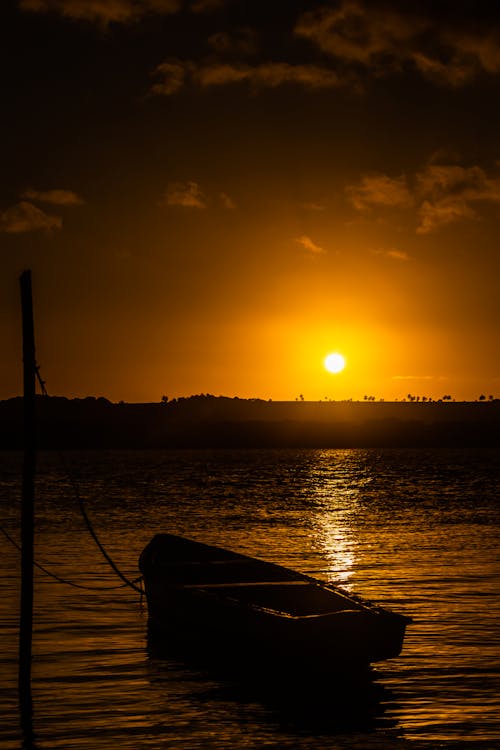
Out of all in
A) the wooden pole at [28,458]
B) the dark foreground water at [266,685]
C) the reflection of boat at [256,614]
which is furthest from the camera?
the wooden pole at [28,458]

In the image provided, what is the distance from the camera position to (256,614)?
71.2ft

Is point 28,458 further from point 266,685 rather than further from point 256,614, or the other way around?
point 266,685

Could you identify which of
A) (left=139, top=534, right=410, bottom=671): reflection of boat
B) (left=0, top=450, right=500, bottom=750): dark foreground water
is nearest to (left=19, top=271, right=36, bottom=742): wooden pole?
(left=0, top=450, right=500, bottom=750): dark foreground water

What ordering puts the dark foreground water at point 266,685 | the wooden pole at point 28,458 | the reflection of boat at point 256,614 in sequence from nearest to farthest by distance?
1. the dark foreground water at point 266,685
2. the reflection of boat at point 256,614
3. the wooden pole at point 28,458

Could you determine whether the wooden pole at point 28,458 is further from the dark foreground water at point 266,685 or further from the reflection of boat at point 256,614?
Answer: the reflection of boat at point 256,614

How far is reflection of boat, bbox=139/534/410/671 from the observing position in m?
20.5

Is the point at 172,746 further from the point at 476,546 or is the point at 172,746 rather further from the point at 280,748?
the point at 476,546

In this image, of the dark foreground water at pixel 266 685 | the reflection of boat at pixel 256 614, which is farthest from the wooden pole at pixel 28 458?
the reflection of boat at pixel 256 614

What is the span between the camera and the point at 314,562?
4181cm

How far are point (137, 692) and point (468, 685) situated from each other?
21.0 feet

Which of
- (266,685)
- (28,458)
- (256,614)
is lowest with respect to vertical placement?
(266,685)

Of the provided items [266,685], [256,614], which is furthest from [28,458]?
[266,685]

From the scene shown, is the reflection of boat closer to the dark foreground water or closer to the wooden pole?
the dark foreground water

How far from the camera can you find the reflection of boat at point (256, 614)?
20453mm
